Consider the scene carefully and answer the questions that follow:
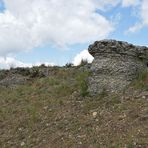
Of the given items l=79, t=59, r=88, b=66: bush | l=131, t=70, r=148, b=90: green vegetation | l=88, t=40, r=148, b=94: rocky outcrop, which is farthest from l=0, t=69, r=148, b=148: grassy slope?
l=79, t=59, r=88, b=66: bush

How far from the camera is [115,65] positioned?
11.4m

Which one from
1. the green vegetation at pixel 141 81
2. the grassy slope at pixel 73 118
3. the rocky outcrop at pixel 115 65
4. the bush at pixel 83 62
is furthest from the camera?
the bush at pixel 83 62

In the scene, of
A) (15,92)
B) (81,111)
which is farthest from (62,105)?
(15,92)

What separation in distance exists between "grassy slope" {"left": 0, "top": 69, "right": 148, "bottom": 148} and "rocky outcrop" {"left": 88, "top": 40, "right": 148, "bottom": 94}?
27cm

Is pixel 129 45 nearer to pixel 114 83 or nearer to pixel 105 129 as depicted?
pixel 114 83

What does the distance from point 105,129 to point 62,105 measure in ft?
7.12

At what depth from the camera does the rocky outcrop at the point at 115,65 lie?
11320 mm

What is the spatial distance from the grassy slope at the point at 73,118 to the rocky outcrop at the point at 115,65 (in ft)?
0.89

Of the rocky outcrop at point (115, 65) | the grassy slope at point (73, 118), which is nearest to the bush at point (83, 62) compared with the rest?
the grassy slope at point (73, 118)

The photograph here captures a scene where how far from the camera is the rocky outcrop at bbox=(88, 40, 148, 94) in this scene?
1132 cm

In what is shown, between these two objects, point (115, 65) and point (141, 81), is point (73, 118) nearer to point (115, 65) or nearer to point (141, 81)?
point (115, 65)

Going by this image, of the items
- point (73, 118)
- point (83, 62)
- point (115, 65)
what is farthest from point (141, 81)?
point (83, 62)

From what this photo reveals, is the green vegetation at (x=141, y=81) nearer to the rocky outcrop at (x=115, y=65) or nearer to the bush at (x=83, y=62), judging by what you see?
the rocky outcrop at (x=115, y=65)

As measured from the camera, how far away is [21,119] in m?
11.0
